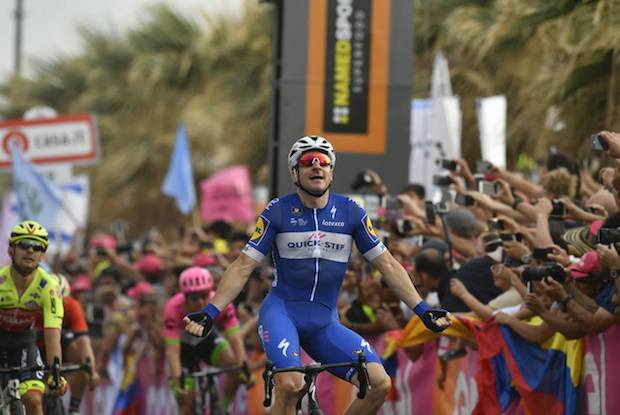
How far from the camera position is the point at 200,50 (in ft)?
110

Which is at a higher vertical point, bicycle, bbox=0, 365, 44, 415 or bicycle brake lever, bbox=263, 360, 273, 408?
bicycle brake lever, bbox=263, 360, 273, 408

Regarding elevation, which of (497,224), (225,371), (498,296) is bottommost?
(225,371)

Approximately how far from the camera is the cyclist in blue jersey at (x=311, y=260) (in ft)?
33.0

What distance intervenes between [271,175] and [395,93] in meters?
1.66

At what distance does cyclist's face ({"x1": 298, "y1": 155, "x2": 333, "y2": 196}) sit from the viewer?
10.1m

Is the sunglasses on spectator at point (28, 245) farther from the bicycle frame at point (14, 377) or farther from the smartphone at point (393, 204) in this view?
the smartphone at point (393, 204)

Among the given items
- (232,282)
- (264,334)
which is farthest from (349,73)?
(264,334)

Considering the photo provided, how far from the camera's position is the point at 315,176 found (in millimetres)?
10070

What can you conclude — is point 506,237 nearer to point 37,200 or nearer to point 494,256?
point 494,256

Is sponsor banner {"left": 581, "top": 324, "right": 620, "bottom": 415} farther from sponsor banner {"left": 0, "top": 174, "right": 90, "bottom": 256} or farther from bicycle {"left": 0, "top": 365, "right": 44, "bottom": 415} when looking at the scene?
sponsor banner {"left": 0, "top": 174, "right": 90, "bottom": 256}

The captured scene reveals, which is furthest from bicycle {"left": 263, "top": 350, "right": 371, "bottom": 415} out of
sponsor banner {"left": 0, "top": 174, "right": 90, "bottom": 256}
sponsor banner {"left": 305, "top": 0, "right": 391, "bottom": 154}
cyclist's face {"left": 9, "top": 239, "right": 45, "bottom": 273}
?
sponsor banner {"left": 0, "top": 174, "right": 90, "bottom": 256}

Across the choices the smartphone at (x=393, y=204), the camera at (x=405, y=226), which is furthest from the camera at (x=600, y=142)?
the smartphone at (x=393, y=204)

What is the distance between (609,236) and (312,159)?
6.94 ft

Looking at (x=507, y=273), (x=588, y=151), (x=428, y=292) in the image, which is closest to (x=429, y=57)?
(x=588, y=151)
